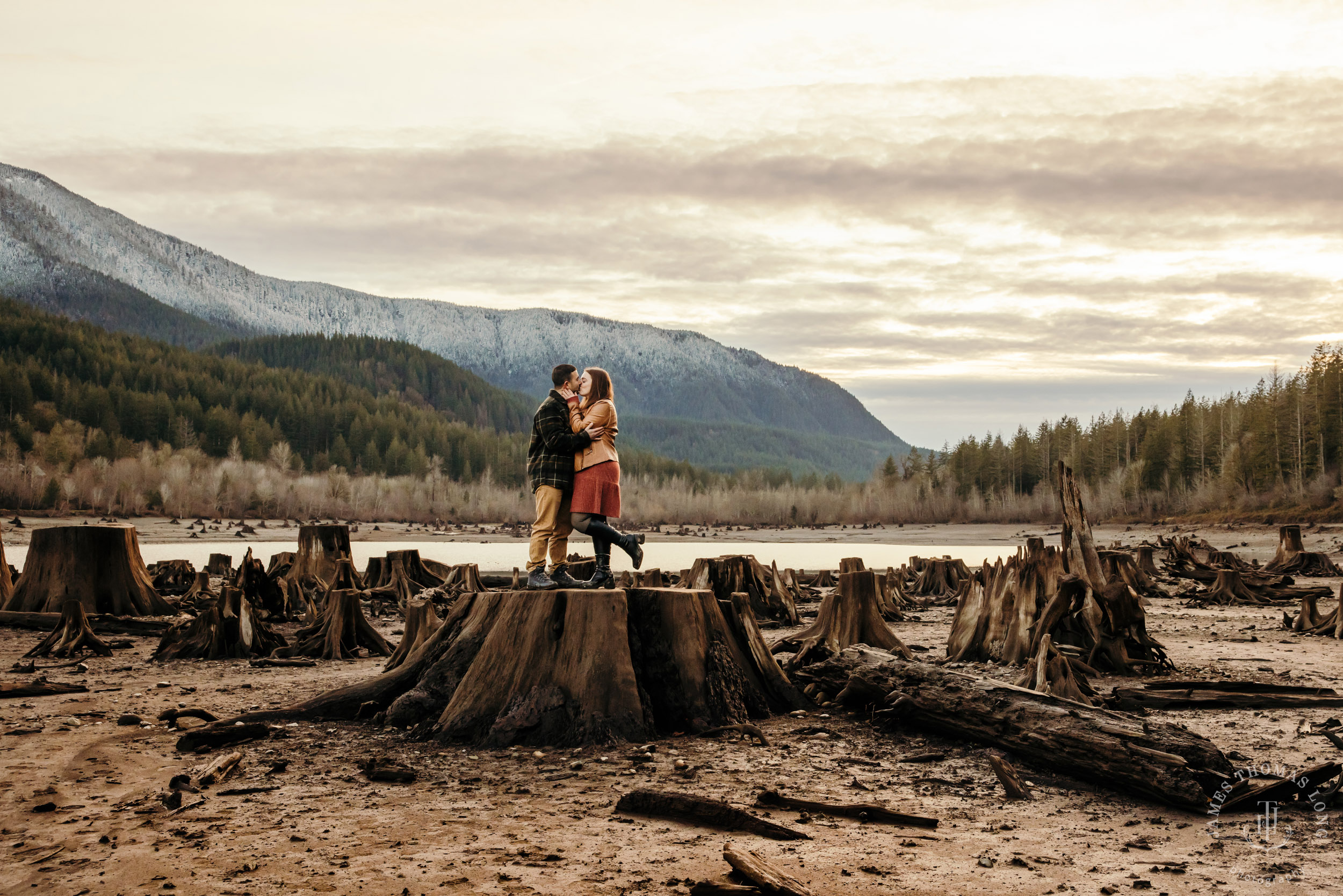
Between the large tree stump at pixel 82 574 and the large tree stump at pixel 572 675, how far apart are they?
815cm

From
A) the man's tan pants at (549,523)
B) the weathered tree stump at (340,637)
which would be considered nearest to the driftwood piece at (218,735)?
the man's tan pants at (549,523)

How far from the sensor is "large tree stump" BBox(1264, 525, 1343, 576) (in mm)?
27953

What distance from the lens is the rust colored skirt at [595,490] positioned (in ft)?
30.4

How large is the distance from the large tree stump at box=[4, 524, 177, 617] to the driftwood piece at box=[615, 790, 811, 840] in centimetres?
1193

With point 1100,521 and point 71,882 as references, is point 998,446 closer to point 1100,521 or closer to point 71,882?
point 1100,521

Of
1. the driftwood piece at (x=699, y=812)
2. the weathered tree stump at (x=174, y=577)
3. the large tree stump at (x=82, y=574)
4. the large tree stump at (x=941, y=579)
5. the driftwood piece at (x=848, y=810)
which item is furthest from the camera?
the large tree stump at (x=941, y=579)

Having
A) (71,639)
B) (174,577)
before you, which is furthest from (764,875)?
(174,577)

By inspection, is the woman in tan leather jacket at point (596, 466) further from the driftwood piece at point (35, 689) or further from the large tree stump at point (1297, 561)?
the large tree stump at point (1297, 561)

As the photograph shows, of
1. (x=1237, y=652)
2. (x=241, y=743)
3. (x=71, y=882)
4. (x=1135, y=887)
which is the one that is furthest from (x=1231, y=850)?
(x=1237, y=652)

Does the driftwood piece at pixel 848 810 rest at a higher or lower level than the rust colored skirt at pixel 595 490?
lower

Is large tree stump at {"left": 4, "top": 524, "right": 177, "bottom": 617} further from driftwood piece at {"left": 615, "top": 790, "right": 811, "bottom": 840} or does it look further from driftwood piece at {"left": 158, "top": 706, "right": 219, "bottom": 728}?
driftwood piece at {"left": 615, "top": 790, "right": 811, "bottom": 840}

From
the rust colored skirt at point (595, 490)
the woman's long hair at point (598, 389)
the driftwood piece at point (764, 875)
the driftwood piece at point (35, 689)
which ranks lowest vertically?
the driftwood piece at point (35, 689)

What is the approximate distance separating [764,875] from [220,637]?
34.9 ft

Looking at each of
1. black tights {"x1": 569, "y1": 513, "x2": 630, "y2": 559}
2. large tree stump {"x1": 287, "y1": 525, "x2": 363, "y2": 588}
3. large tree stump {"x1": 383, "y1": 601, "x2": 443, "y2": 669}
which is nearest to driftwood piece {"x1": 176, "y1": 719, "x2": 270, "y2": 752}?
large tree stump {"x1": 383, "y1": 601, "x2": 443, "y2": 669}
